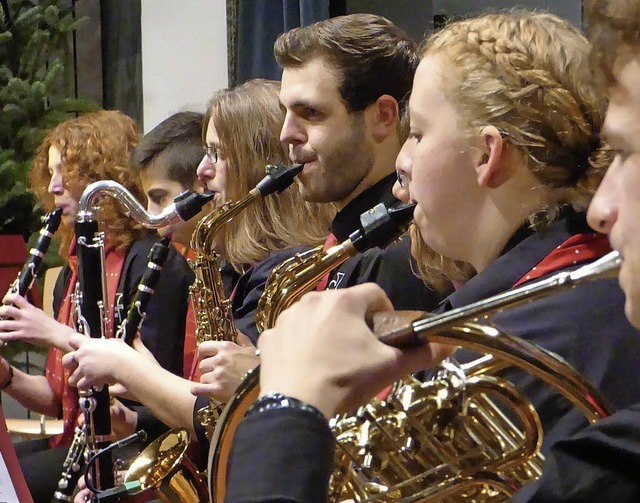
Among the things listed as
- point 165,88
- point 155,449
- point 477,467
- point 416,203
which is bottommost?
point 155,449

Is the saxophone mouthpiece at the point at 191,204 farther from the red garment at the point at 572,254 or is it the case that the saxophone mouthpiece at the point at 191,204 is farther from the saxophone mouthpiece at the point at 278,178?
the red garment at the point at 572,254

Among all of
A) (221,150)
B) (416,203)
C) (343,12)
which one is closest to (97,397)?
(221,150)

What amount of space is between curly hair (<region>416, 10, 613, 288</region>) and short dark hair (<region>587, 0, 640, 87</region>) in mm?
365

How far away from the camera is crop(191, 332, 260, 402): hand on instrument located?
1413mm

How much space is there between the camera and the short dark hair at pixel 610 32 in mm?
584

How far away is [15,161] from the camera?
10.6 feet

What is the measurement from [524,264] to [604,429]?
386mm

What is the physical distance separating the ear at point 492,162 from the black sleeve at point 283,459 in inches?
18.4

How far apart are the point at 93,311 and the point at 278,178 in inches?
18.9

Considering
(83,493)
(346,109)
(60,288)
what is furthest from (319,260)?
(60,288)

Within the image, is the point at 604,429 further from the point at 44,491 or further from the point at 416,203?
the point at 44,491

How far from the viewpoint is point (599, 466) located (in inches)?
22.7

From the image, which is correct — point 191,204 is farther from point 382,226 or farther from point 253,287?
point 382,226

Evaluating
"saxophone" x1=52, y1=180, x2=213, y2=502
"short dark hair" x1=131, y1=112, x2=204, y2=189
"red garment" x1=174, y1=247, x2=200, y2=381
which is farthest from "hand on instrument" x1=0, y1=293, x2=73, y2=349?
"short dark hair" x1=131, y1=112, x2=204, y2=189
